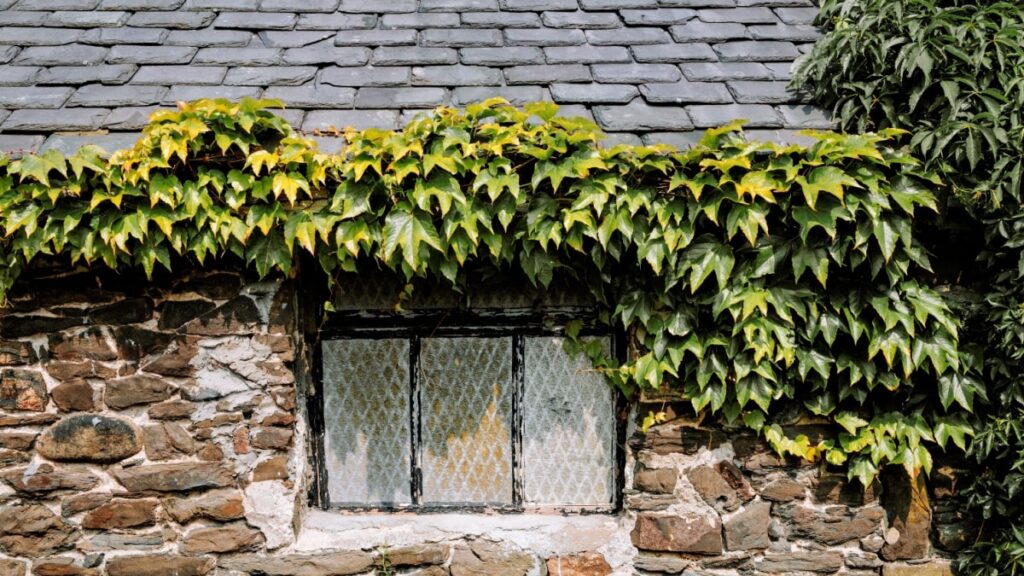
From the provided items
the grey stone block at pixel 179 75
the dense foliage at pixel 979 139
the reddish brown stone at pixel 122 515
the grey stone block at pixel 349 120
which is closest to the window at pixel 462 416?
the reddish brown stone at pixel 122 515

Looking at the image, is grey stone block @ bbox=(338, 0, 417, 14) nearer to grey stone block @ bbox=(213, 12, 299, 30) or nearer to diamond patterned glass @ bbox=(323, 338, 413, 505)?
grey stone block @ bbox=(213, 12, 299, 30)

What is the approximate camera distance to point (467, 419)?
3410 mm

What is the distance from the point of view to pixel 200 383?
3129 millimetres

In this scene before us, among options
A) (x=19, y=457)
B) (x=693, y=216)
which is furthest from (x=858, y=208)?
(x=19, y=457)

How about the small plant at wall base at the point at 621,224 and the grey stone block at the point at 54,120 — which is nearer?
the small plant at wall base at the point at 621,224

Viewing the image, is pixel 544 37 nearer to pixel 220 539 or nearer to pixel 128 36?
pixel 128 36

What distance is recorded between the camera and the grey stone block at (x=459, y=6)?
3.76m

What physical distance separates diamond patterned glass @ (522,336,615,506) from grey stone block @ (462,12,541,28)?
5.45 feet

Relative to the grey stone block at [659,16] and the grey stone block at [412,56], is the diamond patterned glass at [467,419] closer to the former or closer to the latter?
the grey stone block at [412,56]

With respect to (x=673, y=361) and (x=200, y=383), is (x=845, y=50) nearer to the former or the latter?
(x=673, y=361)

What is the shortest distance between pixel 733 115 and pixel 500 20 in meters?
1.34

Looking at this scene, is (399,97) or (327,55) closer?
(399,97)

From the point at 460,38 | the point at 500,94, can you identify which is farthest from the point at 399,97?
the point at 460,38

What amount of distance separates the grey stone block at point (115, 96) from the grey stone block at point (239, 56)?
11.8 inches
